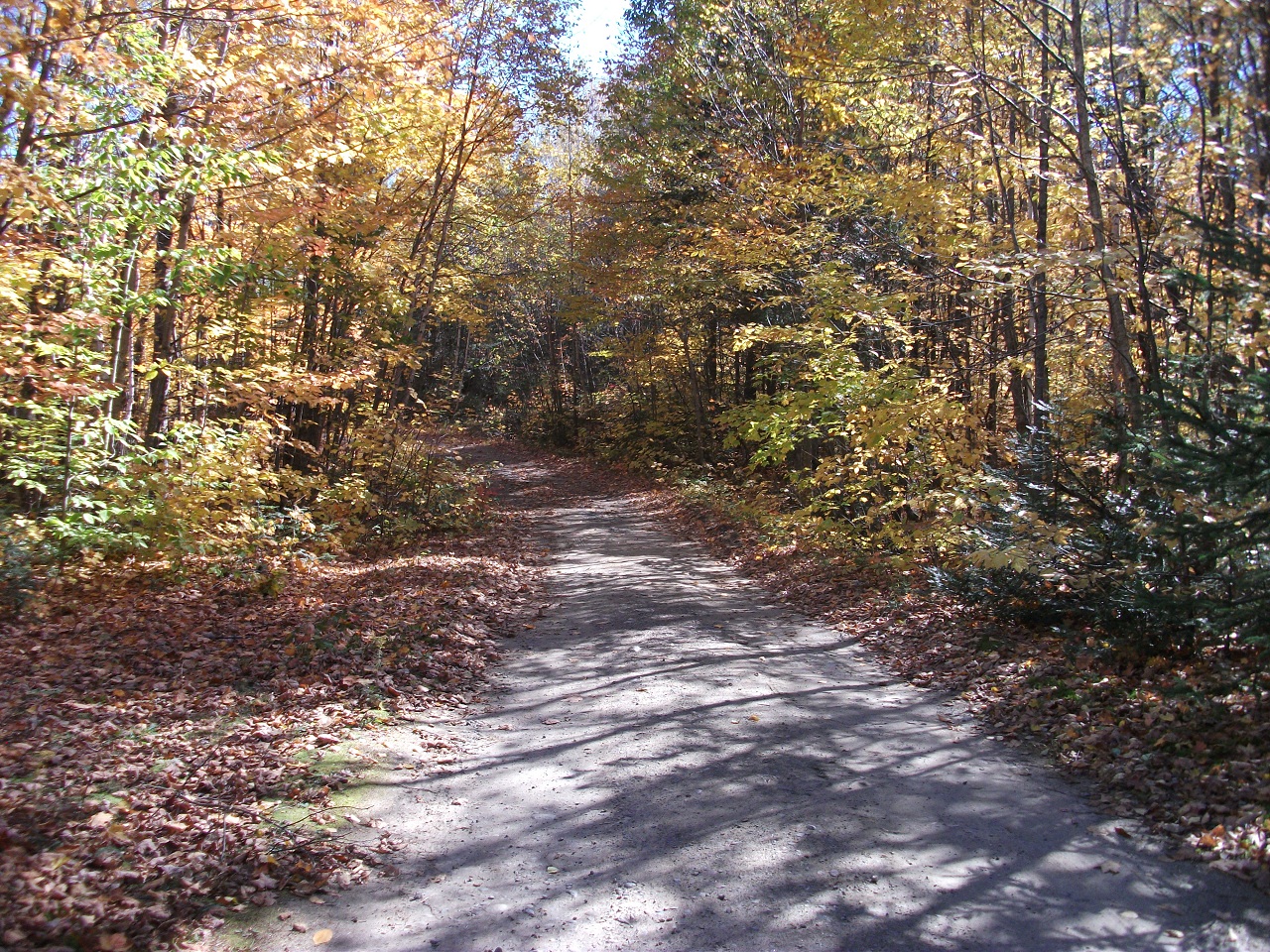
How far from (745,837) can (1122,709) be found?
9.99 ft

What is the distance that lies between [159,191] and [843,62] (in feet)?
28.3

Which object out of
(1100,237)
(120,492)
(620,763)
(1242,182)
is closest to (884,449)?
(1100,237)

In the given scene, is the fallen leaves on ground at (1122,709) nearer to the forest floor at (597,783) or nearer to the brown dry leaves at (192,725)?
the forest floor at (597,783)

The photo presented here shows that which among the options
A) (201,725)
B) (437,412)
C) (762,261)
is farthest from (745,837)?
(437,412)

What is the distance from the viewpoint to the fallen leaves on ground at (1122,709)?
438 centimetres

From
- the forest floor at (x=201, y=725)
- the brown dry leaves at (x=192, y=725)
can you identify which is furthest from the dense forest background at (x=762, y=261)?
the brown dry leaves at (x=192, y=725)

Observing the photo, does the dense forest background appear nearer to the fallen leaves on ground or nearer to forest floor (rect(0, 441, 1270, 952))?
the fallen leaves on ground

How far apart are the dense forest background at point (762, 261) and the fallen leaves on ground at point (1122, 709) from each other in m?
0.41

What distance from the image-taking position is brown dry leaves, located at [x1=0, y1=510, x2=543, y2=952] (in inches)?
141

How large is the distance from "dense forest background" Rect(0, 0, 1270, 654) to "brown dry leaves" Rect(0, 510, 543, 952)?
1.35 meters

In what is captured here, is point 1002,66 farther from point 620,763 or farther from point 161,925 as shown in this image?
point 161,925

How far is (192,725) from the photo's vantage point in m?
5.48

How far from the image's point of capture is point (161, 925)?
11.4ft

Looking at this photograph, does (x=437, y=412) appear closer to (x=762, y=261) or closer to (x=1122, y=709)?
(x=762, y=261)
